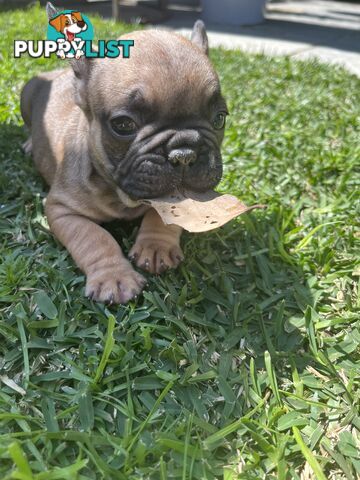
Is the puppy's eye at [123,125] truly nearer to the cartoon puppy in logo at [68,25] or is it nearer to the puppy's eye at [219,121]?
the puppy's eye at [219,121]

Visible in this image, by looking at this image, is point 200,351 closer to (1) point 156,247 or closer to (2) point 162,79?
(1) point 156,247

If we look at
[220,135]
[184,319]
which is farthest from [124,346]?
[220,135]

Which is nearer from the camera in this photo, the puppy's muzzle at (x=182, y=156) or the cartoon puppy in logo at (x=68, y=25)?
the puppy's muzzle at (x=182, y=156)

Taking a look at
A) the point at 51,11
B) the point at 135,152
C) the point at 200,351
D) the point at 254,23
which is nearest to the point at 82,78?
the point at 51,11

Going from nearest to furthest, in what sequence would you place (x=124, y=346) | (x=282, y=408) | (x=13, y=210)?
(x=282, y=408) → (x=124, y=346) → (x=13, y=210)

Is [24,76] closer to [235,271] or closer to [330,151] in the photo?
[330,151]

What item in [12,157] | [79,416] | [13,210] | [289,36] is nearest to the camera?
[79,416]

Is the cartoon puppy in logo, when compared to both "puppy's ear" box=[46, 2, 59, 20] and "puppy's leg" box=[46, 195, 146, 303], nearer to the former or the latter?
"puppy's ear" box=[46, 2, 59, 20]

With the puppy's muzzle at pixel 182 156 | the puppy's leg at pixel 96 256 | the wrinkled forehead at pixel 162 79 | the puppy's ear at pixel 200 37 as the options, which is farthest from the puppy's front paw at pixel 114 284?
the puppy's ear at pixel 200 37
